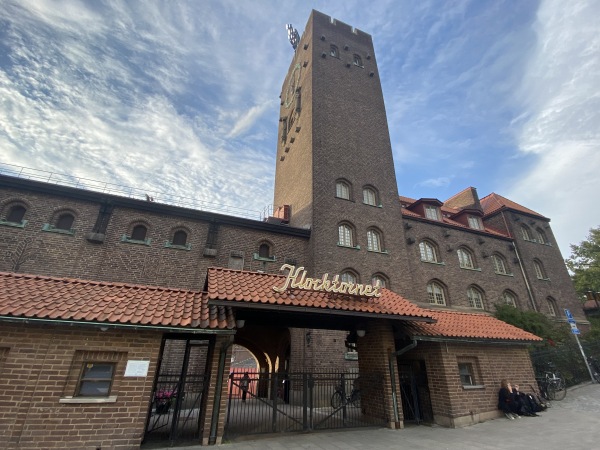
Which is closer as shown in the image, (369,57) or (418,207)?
(418,207)

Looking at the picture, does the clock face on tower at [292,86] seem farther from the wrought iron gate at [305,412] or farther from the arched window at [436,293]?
the wrought iron gate at [305,412]

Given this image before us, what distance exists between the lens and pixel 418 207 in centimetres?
2653

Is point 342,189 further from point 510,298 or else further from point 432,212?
point 510,298

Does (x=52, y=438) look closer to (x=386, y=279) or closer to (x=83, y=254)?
(x=83, y=254)

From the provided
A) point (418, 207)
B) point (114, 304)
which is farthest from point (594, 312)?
point (114, 304)

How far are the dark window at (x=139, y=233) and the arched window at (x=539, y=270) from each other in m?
31.3

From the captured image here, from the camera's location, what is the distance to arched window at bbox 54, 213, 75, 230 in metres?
15.9

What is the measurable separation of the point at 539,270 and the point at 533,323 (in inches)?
420

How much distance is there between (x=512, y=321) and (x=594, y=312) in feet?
76.9

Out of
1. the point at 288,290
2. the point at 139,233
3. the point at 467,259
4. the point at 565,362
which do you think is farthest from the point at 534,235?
the point at 139,233

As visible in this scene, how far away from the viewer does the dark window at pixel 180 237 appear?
1766cm

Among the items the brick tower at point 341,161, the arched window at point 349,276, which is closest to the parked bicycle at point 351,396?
the brick tower at point 341,161

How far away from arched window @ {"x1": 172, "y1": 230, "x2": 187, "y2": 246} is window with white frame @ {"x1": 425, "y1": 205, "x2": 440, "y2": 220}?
19022mm

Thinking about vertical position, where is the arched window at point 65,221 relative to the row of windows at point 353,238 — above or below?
below
